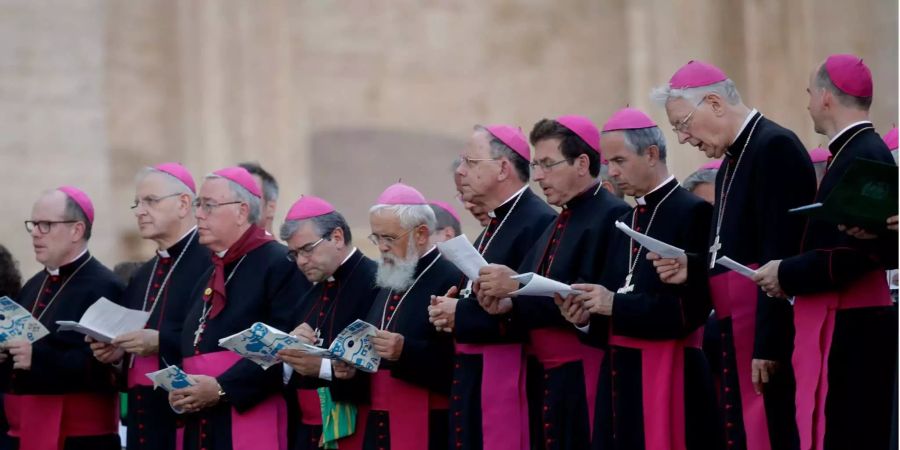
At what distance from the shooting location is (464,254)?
664cm

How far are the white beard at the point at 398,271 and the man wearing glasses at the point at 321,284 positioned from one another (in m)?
0.34

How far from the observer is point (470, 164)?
7.37 meters

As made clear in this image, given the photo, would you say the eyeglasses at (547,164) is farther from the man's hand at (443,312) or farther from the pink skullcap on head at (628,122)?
the man's hand at (443,312)

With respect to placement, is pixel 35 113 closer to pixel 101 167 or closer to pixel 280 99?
pixel 101 167

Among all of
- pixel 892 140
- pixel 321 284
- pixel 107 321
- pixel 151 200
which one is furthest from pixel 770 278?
pixel 151 200

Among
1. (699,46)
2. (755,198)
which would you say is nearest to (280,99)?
(699,46)

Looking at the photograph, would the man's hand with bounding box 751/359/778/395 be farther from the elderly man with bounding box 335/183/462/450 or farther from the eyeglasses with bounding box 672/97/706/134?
the elderly man with bounding box 335/183/462/450

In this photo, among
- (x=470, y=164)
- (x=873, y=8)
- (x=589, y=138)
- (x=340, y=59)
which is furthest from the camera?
(x=340, y=59)

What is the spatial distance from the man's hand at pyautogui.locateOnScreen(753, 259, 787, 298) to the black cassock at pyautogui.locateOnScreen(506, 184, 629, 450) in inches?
40.9

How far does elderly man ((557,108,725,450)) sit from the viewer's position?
20.8 feet

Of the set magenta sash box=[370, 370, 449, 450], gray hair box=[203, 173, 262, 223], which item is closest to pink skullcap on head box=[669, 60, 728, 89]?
magenta sash box=[370, 370, 449, 450]

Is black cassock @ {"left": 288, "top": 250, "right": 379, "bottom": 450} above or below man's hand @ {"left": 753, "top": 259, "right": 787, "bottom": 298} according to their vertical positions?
below

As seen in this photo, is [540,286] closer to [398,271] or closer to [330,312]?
[398,271]

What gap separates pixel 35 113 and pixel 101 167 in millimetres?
630
